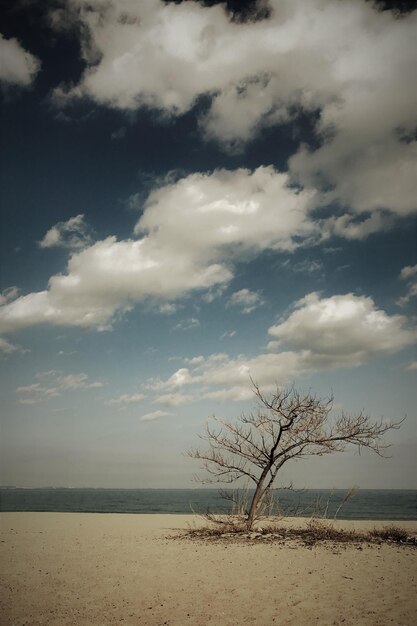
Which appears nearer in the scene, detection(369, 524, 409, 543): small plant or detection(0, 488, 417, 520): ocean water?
detection(369, 524, 409, 543): small plant

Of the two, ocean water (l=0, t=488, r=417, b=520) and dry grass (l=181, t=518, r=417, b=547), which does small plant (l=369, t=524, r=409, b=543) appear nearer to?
dry grass (l=181, t=518, r=417, b=547)

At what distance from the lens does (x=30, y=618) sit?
7.01 meters

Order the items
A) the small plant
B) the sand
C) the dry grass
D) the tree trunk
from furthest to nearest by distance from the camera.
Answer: the tree trunk
the small plant
the dry grass
the sand

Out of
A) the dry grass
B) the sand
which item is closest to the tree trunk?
the dry grass

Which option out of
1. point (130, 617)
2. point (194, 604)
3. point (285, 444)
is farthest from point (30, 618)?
point (285, 444)

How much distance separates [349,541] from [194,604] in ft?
29.1

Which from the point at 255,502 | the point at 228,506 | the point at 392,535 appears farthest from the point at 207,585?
the point at 228,506

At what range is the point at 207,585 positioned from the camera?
8.88 meters

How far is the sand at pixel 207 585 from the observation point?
705cm

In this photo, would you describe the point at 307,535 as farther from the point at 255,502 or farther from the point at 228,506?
the point at 228,506

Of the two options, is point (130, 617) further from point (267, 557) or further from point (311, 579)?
point (267, 557)

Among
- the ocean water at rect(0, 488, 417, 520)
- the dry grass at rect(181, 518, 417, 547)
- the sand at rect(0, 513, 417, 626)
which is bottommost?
the ocean water at rect(0, 488, 417, 520)

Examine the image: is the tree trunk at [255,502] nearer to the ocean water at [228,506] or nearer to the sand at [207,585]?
the ocean water at [228,506]

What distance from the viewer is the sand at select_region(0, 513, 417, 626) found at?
23.1 feet
